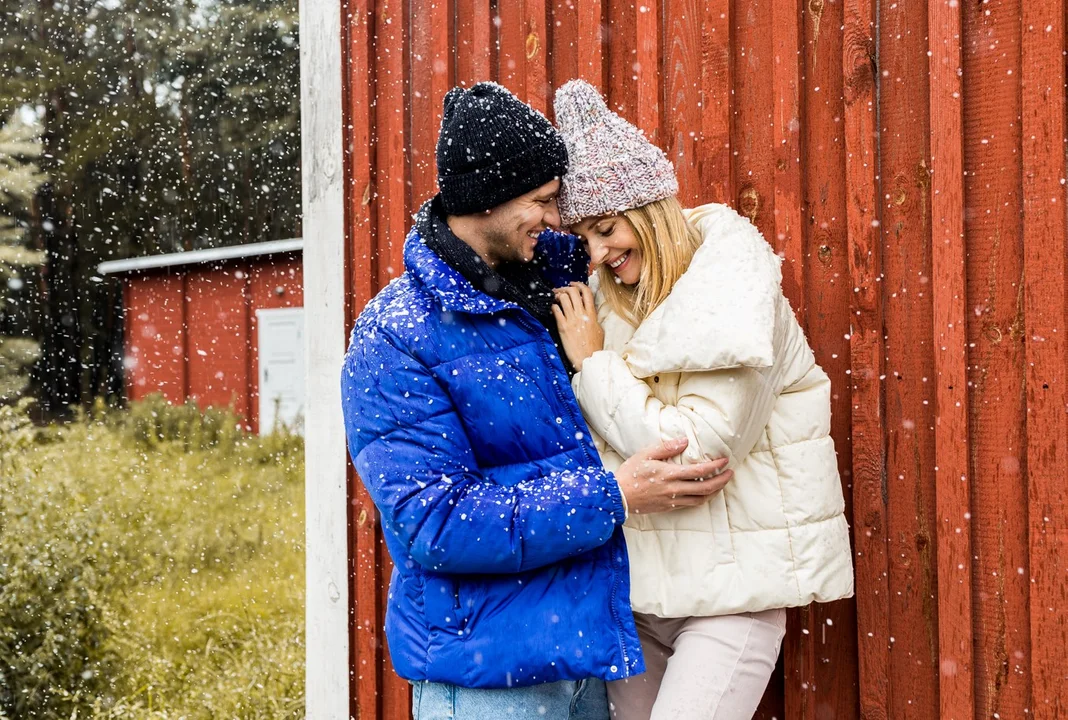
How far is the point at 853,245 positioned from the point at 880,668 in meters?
1.20

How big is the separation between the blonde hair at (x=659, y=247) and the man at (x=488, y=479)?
0.27 metres

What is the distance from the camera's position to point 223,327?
12.5m

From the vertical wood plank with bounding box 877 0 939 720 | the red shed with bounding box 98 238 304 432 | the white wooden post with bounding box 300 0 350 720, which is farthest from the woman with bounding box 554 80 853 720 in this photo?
the red shed with bounding box 98 238 304 432

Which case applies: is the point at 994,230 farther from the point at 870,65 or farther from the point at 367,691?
the point at 367,691

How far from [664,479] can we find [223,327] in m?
11.6

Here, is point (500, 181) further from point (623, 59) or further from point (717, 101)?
point (623, 59)

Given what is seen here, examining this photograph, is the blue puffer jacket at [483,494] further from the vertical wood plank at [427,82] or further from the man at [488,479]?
the vertical wood plank at [427,82]

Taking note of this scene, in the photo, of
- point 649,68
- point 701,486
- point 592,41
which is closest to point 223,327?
point 592,41

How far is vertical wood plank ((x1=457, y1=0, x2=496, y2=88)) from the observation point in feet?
11.0

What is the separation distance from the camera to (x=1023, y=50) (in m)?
2.23

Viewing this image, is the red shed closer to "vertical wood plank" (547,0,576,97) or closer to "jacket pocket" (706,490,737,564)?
"vertical wood plank" (547,0,576,97)

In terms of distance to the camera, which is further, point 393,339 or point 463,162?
point 463,162

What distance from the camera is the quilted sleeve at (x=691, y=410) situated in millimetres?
1988

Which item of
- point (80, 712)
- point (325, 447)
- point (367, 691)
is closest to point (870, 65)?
point (325, 447)
